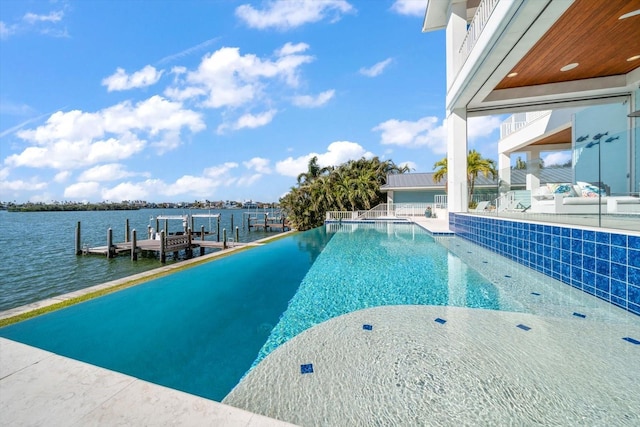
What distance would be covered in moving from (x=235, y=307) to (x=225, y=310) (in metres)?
0.18

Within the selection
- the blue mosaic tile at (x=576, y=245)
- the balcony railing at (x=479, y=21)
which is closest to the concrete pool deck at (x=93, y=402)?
the blue mosaic tile at (x=576, y=245)

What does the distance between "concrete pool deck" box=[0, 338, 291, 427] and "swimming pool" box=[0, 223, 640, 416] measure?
21.9 inches

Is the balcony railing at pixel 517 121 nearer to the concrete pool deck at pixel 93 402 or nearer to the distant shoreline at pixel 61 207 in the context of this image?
the concrete pool deck at pixel 93 402

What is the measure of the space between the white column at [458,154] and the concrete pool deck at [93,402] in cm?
1048

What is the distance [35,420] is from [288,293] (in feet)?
12.3

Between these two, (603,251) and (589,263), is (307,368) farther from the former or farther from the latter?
(589,263)

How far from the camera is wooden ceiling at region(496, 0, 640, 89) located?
Result: 4.95 meters

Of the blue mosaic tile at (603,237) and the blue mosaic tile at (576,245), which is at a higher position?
the blue mosaic tile at (603,237)

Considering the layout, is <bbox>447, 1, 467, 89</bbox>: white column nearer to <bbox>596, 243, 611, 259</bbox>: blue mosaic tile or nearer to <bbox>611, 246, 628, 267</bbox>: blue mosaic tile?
<bbox>596, 243, 611, 259</bbox>: blue mosaic tile

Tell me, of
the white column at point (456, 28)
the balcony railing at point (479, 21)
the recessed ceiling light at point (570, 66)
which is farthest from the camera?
the white column at point (456, 28)

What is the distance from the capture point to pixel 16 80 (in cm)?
1290

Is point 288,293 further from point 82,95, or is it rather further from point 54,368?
point 82,95

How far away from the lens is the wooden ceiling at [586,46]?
4.95 m

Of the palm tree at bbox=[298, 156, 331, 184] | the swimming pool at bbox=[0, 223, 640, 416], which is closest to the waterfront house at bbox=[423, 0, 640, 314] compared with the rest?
the swimming pool at bbox=[0, 223, 640, 416]
